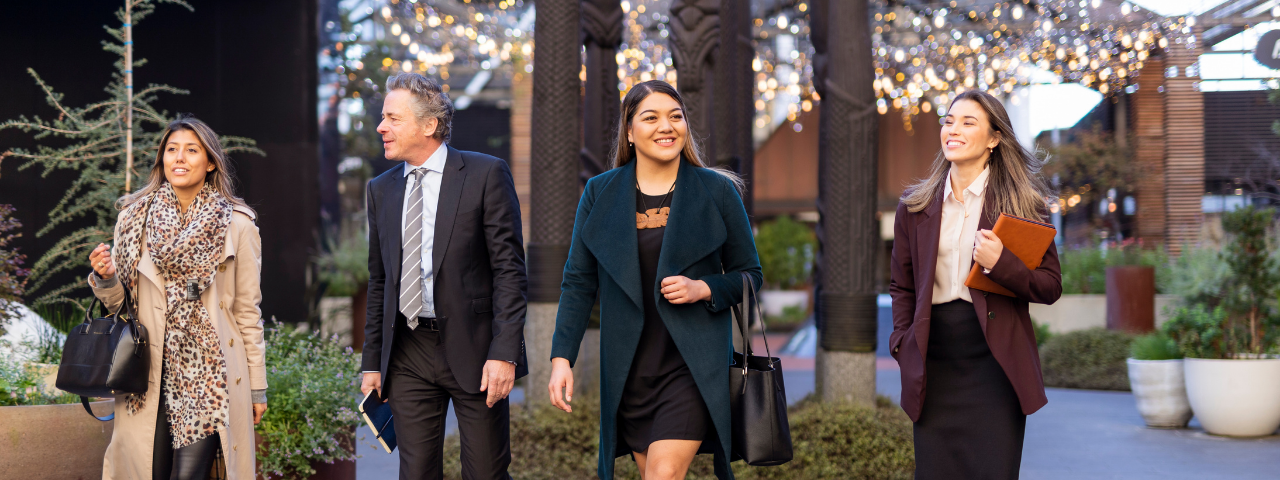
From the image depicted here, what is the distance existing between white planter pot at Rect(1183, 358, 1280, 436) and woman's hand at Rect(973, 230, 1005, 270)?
5.02m

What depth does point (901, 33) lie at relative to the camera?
53.2 ft

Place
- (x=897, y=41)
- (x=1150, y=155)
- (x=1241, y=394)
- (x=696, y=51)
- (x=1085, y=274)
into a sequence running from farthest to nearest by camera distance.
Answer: (x=1150, y=155) < (x=897, y=41) < (x=1085, y=274) < (x=1241, y=394) < (x=696, y=51)

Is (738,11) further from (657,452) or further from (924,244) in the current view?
(657,452)

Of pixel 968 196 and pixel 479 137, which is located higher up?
pixel 479 137

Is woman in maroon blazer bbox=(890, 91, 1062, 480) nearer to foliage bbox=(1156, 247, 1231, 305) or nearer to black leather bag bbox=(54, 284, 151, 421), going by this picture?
black leather bag bbox=(54, 284, 151, 421)

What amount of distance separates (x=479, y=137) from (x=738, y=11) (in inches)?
573

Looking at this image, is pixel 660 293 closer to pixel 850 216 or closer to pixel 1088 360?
pixel 850 216

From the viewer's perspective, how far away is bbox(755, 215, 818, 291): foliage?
17781mm

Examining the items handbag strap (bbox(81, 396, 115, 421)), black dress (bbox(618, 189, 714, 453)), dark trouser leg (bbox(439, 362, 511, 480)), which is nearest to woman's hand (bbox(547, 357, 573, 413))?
black dress (bbox(618, 189, 714, 453))

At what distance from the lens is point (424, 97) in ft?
10.4

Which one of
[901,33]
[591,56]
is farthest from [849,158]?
[901,33]

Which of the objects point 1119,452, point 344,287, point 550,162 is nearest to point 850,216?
point 550,162

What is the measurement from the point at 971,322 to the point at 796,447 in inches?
92.2

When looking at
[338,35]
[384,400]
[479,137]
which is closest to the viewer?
[384,400]
